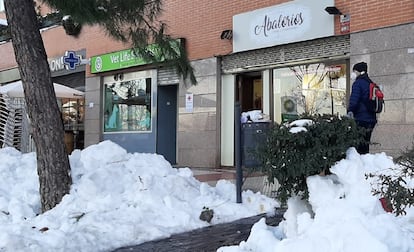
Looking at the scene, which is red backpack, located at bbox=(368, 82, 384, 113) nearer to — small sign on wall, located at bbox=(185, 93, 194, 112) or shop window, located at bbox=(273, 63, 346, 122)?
shop window, located at bbox=(273, 63, 346, 122)

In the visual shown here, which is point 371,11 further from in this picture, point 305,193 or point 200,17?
point 305,193

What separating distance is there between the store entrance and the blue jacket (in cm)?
565

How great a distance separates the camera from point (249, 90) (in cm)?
1338

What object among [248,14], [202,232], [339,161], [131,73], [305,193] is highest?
[248,14]

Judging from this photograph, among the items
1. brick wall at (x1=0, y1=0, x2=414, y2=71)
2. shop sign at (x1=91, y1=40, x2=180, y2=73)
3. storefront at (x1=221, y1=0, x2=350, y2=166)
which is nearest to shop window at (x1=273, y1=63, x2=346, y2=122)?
storefront at (x1=221, y1=0, x2=350, y2=166)

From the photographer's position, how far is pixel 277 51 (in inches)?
478

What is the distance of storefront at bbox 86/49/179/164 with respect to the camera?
50.8ft

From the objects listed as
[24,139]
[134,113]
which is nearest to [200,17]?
[134,113]

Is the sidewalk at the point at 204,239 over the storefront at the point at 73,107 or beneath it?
beneath

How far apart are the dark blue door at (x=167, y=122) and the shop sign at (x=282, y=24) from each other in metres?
3.46

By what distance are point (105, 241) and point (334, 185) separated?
8.17 ft

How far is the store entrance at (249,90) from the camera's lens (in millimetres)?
13164

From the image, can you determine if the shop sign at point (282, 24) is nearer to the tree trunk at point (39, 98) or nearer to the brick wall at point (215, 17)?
the brick wall at point (215, 17)

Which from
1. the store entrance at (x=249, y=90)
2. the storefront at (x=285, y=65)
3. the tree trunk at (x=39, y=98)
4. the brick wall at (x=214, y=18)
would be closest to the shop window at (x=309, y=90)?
the storefront at (x=285, y=65)
